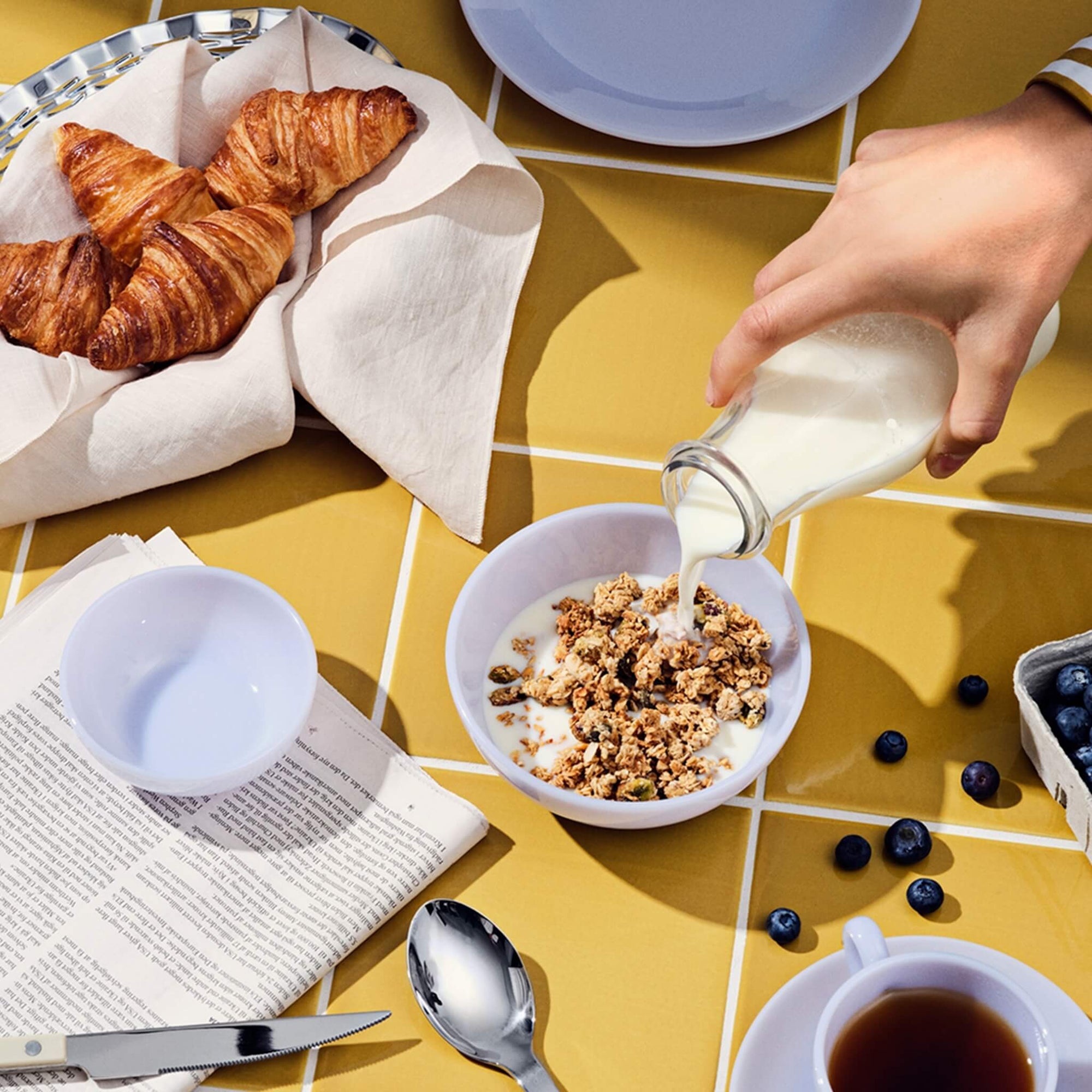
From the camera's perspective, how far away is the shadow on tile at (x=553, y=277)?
31.3 inches

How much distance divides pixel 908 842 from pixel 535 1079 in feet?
0.73

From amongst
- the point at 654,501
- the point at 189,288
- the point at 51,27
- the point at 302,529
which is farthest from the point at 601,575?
the point at 51,27

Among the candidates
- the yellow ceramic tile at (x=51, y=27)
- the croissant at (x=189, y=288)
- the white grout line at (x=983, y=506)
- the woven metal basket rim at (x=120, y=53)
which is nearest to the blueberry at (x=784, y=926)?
the white grout line at (x=983, y=506)

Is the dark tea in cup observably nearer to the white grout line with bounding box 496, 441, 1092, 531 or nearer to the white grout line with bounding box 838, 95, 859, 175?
the white grout line with bounding box 496, 441, 1092, 531

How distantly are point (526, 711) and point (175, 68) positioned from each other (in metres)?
0.45

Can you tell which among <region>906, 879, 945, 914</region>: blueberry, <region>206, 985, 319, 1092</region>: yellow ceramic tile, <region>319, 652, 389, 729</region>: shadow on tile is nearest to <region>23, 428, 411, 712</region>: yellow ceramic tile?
<region>319, 652, 389, 729</region>: shadow on tile

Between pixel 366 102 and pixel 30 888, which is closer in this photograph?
pixel 30 888

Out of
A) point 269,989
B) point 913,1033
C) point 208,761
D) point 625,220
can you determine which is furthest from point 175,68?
point 913,1033

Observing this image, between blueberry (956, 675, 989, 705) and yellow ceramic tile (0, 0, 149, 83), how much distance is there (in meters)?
0.69

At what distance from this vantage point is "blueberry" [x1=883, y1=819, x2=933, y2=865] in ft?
2.20

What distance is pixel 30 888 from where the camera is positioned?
67 cm

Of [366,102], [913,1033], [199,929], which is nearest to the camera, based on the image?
[913,1033]

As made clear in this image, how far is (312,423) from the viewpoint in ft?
2.60

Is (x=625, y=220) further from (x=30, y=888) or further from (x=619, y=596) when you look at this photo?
(x=30, y=888)
